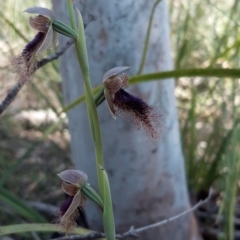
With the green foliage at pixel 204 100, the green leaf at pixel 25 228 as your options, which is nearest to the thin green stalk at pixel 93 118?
the green leaf at pixel 25 228

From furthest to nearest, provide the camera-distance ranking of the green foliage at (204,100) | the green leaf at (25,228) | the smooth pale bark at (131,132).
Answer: the green foliage at (204,100) < the smooth pale bark at (131,132) < the green leaf at (25,228)

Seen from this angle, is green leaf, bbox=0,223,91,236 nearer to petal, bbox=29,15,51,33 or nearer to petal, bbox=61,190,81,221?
petal, bbox=61,190,81,221

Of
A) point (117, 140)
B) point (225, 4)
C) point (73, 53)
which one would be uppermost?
point (225, 4)

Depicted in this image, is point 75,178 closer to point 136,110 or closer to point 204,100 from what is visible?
point 136,110

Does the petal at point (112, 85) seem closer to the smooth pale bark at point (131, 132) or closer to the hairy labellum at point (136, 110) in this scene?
the hairy labellum at point (136, 110)

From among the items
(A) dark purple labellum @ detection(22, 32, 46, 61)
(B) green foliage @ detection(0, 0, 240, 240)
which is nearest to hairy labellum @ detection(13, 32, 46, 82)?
(A) dark purple labellum @ detection(22, 32, 46, 61)

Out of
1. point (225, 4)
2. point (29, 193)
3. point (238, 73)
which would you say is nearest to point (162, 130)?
point (238, 73)

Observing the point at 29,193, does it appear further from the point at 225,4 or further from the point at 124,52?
the point at 225,4
